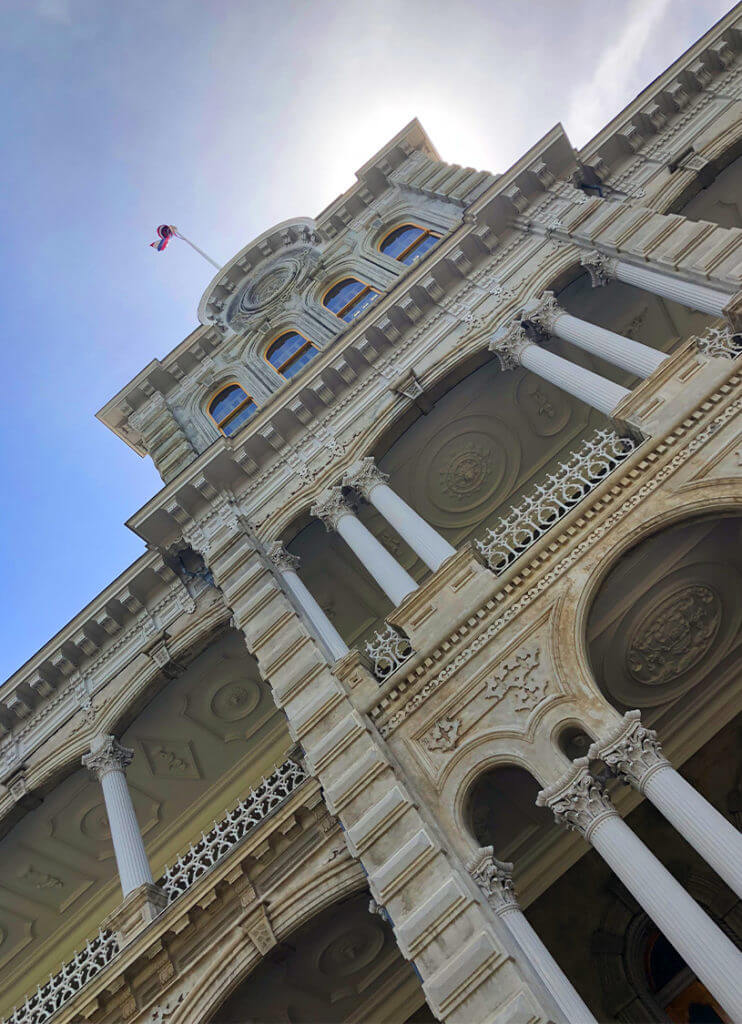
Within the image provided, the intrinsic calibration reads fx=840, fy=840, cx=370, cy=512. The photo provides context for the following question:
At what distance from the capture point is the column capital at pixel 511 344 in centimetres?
1464

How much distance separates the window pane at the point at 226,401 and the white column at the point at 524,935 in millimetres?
15037

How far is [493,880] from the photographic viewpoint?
8523mm

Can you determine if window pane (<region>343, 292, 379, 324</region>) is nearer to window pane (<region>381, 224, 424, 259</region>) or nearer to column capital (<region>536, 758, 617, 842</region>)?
window pane (<region>381, 224, 424, 259</region>)

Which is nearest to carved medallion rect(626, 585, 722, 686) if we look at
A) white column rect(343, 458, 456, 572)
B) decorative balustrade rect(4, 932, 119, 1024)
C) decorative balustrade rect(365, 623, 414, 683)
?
white column rect(343, 458, 456, 572)

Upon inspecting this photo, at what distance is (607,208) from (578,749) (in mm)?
10215

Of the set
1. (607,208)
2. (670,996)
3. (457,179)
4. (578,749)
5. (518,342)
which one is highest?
(457,179)

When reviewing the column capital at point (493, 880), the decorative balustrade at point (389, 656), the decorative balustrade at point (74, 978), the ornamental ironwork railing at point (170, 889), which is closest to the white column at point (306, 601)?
the decorative balustrade at point (389, 656)

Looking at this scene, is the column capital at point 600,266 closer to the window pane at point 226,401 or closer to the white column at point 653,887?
the white column at point 653,887

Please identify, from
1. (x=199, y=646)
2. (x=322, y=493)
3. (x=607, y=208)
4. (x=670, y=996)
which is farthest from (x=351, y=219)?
(x=670, y=996)

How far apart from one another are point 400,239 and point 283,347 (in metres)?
4.30

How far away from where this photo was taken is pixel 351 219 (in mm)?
23656

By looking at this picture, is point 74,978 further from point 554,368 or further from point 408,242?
point 408,242

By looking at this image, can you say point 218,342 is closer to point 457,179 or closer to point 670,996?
point 457,179

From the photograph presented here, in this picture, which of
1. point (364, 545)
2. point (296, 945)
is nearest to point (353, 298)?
point (364, 545)
